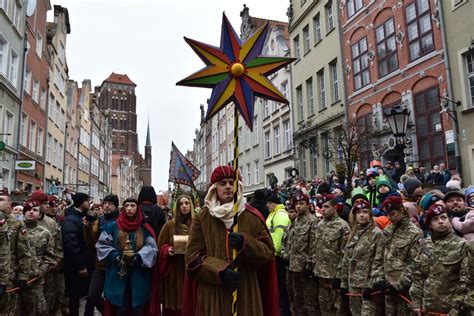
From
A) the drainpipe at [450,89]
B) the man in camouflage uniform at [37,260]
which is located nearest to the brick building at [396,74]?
the drainpipe at [450,89]

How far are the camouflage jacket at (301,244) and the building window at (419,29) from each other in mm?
11929

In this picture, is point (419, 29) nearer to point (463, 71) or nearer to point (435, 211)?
point (463, 71)

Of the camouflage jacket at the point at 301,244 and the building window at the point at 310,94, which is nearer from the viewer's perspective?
the camouflage jacket at the point at 301,244

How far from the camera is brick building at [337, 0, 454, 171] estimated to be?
15391 mm

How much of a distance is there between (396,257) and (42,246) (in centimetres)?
522

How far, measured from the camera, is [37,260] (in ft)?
20.6

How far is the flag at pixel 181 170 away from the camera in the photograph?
13539 millimetres

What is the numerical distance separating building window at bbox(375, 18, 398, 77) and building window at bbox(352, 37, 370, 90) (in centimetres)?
102

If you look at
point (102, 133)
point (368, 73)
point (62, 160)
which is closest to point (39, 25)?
point (62, 160)

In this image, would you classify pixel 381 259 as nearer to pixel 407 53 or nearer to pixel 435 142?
pixel 435 142

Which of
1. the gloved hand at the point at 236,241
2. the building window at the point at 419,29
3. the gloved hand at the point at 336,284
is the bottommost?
the gloved hand at the point at 336,284

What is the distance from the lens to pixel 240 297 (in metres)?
3.66

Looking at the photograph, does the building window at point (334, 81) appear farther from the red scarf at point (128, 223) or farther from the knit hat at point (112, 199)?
the red scarf at point (128, 223)

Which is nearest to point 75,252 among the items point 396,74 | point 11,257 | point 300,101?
point 11,257
